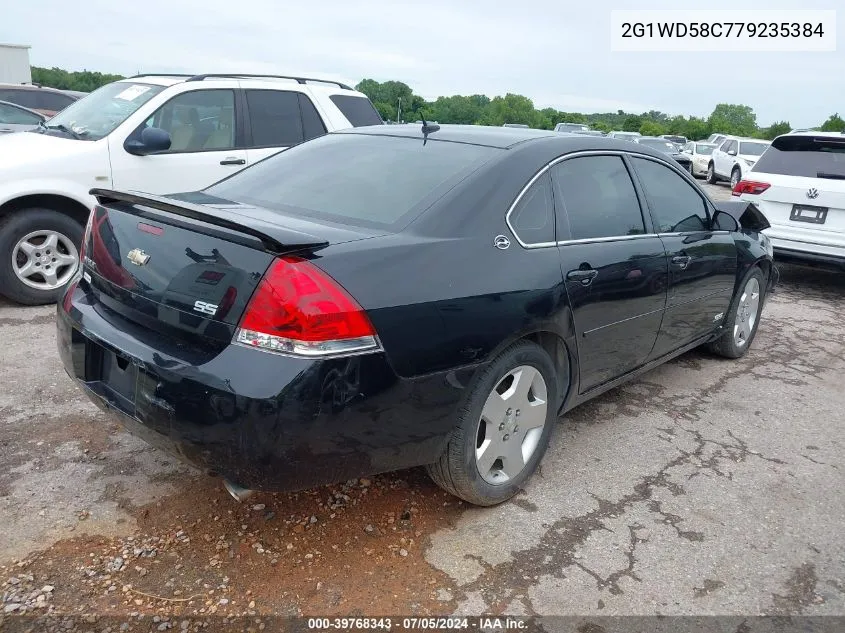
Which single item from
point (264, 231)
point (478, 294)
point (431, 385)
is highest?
point (264, 231)

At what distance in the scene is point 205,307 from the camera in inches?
94.3

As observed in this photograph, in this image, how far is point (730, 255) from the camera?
4.67 m

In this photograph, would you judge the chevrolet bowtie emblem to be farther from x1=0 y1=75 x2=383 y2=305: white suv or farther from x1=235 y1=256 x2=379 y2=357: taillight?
x1=0 y1=75 x2=383 y2=305: white suv

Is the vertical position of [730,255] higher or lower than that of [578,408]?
higher

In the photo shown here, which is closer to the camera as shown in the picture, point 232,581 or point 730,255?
point 232,581

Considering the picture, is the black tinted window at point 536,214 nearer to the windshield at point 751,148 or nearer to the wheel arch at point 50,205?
the wheel arch at point 50,205

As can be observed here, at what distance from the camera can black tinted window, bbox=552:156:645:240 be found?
11.0 feet

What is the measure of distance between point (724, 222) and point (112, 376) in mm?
3736

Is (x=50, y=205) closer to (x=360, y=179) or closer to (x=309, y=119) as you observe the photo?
(x=309, y=119)

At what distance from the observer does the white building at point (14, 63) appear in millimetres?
31234

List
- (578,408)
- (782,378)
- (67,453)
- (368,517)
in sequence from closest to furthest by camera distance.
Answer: (368,517)
(67,453)
(578,408)
(782,378)

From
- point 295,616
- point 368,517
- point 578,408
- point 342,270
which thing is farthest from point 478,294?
point 578,408

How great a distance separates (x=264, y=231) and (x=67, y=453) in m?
1.76

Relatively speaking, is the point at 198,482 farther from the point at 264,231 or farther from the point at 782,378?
the point at 782,378
